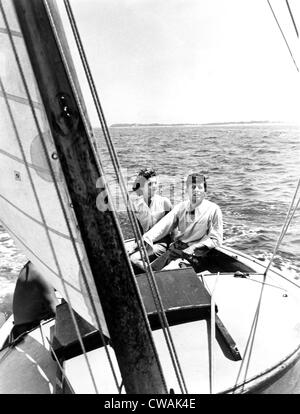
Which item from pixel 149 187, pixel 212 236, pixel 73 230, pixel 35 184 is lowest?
pixel 212 236

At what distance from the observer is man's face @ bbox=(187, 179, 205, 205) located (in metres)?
3.75

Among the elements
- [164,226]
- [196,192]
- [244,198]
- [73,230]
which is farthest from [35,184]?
[244,198]

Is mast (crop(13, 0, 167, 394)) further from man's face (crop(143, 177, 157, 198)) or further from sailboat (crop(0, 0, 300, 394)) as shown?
man's face (crop(143, 177, 157, 198))

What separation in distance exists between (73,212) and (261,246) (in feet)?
23.0

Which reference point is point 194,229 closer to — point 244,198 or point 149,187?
point 149,187

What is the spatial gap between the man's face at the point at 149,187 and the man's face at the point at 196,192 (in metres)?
0.84

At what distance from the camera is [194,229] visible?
3.91 meters

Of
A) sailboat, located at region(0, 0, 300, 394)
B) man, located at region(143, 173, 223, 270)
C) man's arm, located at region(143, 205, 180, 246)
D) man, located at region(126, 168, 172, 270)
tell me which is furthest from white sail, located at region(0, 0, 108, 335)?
man, located at region(126, 168, 172, 270)

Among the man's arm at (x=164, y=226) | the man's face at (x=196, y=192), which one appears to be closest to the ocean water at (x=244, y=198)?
the man's face at (x=196, y=192)

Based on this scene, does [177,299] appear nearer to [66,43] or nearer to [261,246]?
[66,43]

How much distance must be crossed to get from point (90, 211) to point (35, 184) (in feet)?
0.76

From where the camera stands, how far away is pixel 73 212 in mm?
972

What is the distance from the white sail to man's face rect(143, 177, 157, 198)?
3.28 meters
